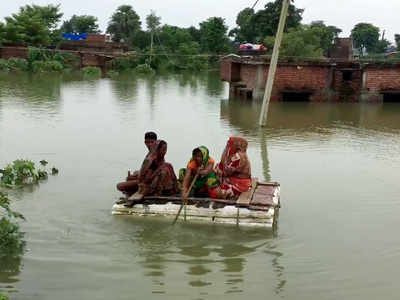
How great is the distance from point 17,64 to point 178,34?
25.6 m

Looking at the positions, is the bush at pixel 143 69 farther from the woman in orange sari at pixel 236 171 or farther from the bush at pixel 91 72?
the woman in orange sari at pixel 236 171

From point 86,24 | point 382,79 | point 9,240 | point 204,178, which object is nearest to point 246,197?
point 204,178

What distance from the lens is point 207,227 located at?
7.14m

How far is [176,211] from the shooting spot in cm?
719

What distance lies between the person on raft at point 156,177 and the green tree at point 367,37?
3149 inches

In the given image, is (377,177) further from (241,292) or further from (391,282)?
(241,292)

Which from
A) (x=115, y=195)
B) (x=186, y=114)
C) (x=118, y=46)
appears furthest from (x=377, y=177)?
(x=118, y=46)

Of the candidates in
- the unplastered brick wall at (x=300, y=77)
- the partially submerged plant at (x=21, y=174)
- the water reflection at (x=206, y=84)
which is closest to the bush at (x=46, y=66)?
the water reflection at (x=206, y=84)

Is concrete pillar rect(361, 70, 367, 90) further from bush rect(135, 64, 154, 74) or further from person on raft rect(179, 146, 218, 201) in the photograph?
bush rect(135, 64, 154, 74)

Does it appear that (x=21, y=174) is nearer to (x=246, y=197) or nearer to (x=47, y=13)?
(x=246, y=197)

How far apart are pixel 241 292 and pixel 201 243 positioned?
51.6 inches

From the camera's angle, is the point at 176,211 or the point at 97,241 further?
the point at 176,211

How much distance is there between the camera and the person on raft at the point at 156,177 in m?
7.47

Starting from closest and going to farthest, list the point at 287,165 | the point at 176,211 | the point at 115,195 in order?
the point at 176,211 < the point at 115,195 < the point at 287,165
